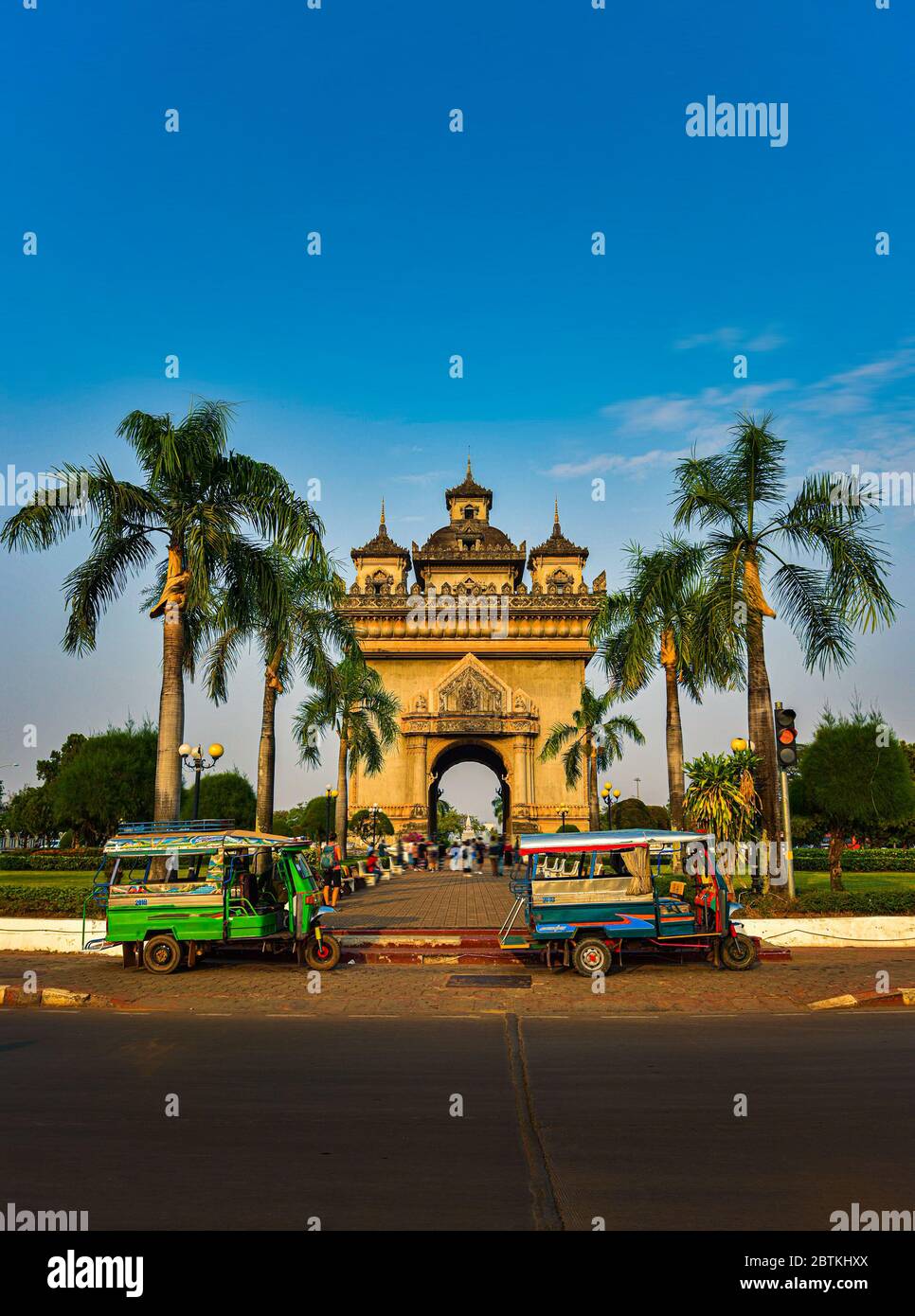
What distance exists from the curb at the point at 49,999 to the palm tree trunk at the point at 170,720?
17.1 ft

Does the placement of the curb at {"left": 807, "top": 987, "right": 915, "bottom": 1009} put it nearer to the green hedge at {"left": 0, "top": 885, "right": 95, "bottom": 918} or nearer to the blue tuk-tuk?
the blue tuk-tuk

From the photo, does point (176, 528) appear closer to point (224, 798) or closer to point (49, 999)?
point (49, 999)

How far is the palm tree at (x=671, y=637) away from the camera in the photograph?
20203 millimetres

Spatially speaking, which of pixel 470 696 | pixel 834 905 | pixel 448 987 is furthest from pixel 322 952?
pixel 470 696

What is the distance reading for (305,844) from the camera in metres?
16.1

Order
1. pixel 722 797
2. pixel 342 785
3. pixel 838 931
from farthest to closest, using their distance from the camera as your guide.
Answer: pixel 342 785 → pixel 722 797 → pixel 838 931

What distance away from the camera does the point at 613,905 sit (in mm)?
14953

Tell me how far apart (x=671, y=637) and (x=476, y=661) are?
126 feet

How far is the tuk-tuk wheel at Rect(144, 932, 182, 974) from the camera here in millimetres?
15344

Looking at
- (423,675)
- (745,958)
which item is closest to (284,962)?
(745,958)

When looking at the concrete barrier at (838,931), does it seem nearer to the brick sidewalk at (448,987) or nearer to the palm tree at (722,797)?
the brick sidewalk at (448,987)

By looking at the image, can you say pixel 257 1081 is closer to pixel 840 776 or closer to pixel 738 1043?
pixel 738 1043

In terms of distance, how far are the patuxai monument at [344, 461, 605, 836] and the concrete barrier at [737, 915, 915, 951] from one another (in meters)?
43.2
